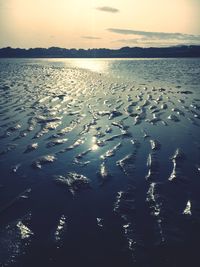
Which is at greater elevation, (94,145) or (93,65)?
(94,145)

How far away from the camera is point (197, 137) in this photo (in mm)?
12719

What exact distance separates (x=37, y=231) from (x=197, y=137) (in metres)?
8.75

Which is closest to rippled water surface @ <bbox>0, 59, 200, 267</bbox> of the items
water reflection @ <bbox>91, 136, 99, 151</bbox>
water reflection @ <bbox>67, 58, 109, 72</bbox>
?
water reflection @ <bbox>91, 136, 99, 151</bbox>

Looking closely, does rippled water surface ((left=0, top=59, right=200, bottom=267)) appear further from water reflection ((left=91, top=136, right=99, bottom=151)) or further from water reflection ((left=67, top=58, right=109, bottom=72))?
water reflection ((left=67, top=58, right=109, bottom=72))

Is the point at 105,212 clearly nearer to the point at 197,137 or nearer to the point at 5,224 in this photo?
the point at 5,224

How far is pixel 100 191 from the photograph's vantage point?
8.12m

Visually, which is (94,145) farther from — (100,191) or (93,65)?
(93,65)

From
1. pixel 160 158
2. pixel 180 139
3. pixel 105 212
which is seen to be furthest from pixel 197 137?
pixel 105 212

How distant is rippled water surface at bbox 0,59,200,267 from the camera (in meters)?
5.71

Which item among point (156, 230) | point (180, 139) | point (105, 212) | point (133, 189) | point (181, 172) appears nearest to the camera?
point (156, 230)

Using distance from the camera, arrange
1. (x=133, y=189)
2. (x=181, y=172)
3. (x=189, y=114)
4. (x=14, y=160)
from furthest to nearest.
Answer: (x=189, y=114) → (x=14, y=160) → (x=181, y=172) → (x=133, y=189)

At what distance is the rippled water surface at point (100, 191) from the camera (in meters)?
5.71

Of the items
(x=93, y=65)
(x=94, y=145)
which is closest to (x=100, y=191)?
(x=94, y=145)

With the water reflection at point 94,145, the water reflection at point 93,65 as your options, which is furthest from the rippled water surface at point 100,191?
the water reflection at point 93,65
